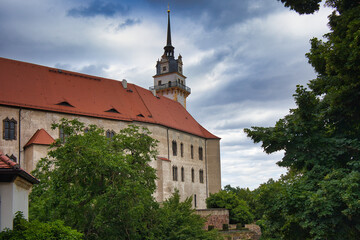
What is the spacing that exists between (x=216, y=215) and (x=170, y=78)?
28.8 metres

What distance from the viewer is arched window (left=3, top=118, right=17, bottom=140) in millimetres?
30656

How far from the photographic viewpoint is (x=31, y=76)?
116 ft

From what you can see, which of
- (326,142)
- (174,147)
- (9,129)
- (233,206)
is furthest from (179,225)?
(174,147)

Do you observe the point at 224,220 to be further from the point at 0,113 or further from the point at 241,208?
the point at 0,113

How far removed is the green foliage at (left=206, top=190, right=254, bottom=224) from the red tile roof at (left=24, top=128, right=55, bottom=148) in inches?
669

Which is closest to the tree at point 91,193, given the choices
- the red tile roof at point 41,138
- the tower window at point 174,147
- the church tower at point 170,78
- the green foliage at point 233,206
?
the red tile roof at point 41,138

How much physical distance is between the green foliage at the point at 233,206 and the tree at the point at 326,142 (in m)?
22.7

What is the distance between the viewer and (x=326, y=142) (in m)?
14.7

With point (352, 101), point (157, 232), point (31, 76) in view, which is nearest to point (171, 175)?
point (31, 76)

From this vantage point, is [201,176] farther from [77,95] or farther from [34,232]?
[34,232]

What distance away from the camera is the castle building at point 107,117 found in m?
31.2

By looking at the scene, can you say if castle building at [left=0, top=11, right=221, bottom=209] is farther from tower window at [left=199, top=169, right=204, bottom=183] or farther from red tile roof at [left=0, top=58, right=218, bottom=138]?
tower window at [left=199, top=169, right=204, bottom=183]

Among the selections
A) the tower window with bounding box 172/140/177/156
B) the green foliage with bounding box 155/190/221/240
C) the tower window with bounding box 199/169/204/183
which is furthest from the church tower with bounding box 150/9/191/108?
the green foliage with bounding box 155/190/221/240

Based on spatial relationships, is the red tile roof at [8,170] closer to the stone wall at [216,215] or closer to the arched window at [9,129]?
the arched window at [9,129]
